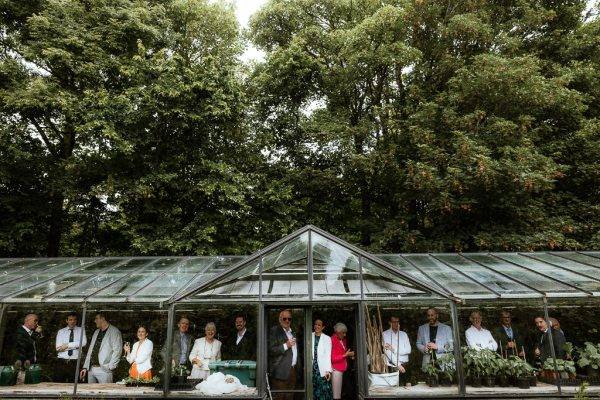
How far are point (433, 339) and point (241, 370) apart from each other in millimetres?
3561

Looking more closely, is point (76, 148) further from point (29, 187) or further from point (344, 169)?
point (344, 169)

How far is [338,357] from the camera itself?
743 centimetres

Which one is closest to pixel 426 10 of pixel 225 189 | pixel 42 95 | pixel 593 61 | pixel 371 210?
pixel 593 61

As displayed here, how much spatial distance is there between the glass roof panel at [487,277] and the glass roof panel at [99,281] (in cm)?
683

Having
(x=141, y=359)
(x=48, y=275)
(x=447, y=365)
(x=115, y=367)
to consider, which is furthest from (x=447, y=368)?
(x=48, y=275)

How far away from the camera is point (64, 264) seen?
9.41 metres

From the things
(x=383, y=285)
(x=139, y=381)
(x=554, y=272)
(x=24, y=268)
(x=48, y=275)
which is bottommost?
(x=139, y=381)

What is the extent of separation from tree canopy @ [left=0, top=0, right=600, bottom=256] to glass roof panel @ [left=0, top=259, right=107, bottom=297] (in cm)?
213

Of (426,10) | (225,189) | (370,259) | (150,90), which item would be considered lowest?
(370,259)

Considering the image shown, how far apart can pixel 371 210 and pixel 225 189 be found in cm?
550

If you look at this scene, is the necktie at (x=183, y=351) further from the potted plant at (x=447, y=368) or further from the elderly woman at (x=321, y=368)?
the potted plant at (x=447, y=368)

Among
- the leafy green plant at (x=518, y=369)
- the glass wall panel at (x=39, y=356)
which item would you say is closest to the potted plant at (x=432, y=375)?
the leafy green plant at (x=518, y=369)

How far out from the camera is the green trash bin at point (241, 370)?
719cm

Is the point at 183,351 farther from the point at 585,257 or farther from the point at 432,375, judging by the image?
the point at 585,257
